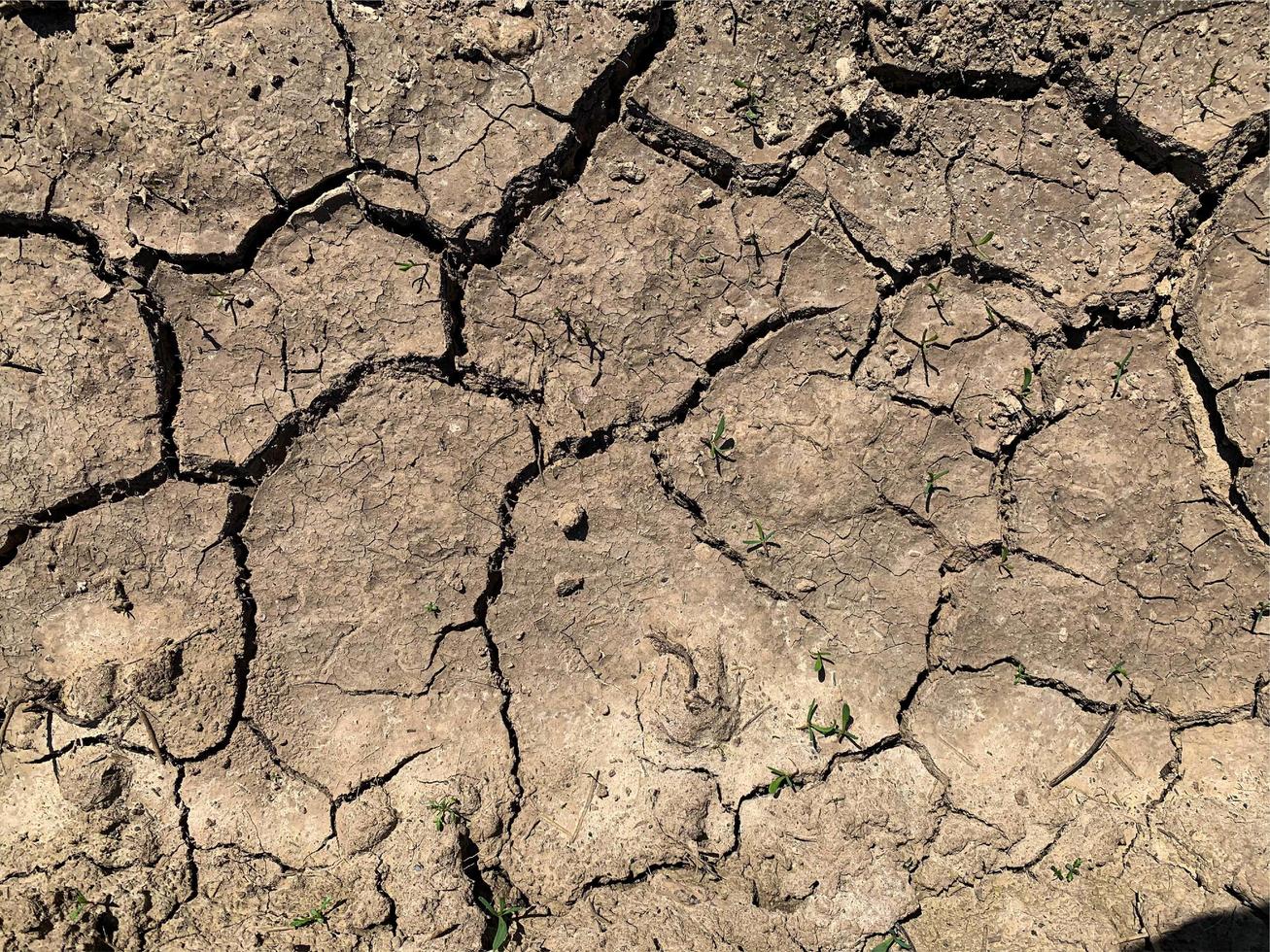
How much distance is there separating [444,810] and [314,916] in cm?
44

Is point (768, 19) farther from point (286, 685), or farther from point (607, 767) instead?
point (286, 685)

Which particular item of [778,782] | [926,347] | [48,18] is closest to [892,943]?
[778,782]

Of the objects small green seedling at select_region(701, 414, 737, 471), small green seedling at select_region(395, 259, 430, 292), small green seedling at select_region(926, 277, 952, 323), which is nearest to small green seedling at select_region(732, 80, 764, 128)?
small green seedling at select_region(926, 277, 952, 323)

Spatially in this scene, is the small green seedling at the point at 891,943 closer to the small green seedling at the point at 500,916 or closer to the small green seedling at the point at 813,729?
the small green seedling at the point at 813,729

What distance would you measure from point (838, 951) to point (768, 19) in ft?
8.52

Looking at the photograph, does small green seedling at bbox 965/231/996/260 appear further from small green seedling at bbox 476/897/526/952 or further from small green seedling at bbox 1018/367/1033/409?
small green seedling at bbox 476/897/526/952

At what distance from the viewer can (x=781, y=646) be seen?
2.41m

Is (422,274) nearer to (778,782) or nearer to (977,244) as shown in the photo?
(977,244)

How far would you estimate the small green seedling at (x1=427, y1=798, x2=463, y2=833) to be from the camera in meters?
2.34

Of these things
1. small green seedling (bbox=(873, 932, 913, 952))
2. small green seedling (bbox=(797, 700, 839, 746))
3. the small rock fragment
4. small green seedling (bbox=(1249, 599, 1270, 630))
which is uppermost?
the small rock fragment

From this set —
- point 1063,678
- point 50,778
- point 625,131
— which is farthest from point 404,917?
point 625,131

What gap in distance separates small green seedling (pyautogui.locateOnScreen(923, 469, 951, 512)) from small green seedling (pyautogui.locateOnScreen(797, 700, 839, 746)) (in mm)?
673

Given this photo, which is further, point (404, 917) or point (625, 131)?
point (625, 131)

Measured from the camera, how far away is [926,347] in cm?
244
